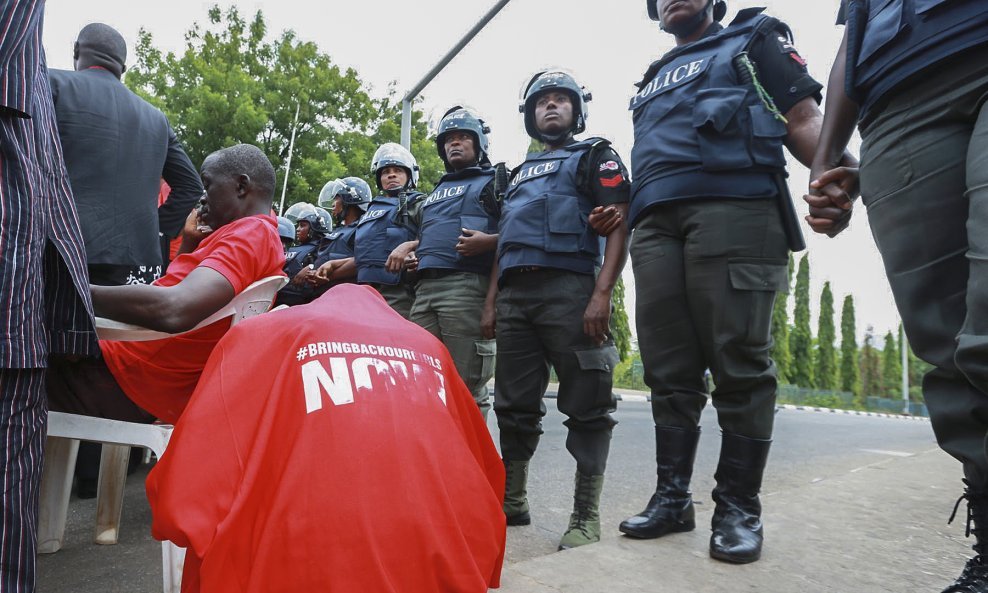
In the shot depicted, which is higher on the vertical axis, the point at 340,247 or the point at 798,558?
the point at 340,247

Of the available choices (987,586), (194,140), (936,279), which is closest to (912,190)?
(936,279)

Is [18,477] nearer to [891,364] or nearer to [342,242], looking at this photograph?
[342,242]

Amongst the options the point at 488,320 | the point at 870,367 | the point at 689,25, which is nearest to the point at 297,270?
the point at 488,320

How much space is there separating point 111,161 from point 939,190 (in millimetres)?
3256

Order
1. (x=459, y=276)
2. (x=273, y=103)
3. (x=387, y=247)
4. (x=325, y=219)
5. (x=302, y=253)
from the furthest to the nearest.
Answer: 1. (x=273, y=103)
2. (x=325, y=219)
3. (x=302, y=253)
4. (x=387, y=247)
5. (x=459, y=276)

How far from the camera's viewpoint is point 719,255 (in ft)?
7.89

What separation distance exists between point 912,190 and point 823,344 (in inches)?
2048

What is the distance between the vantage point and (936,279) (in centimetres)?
150

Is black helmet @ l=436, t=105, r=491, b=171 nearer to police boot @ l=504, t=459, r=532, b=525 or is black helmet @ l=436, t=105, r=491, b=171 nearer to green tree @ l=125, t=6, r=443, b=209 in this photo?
police boot @ l=504, t=459, r=532, b=525

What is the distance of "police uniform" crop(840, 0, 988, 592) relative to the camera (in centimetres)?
140

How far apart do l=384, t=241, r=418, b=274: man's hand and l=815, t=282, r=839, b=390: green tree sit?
157ft

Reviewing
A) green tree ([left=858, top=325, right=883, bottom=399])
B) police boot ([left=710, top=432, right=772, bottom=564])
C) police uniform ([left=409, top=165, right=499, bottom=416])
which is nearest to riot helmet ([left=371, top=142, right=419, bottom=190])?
police uniform ([left=409, top=165, right=499, bottom=416])

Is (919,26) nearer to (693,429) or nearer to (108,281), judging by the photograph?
(693,429)

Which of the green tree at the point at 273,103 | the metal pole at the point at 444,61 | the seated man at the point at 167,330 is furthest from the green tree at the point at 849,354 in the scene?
the seated man at the point at 167,330
